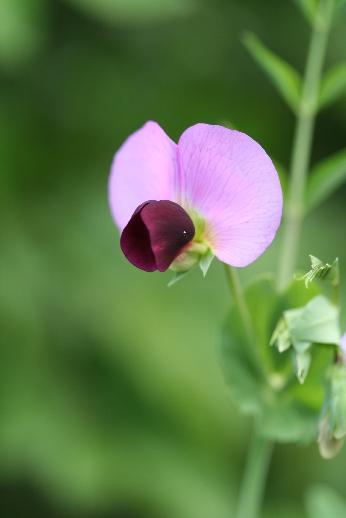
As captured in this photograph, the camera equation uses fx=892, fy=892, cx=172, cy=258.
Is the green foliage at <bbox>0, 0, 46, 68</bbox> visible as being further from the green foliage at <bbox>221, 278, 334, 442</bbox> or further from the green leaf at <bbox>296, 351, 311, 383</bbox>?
the green leaf at <bbox>296, 351, 311, 383</bbox>

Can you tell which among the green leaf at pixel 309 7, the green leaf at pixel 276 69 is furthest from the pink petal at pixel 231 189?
the green leaf at pixel 309 7

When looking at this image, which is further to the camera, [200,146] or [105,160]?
[105,160]

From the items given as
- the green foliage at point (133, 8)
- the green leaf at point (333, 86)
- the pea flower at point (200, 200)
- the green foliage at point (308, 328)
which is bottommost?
the green foliage at point (308, 328)

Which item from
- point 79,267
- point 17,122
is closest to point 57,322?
point 79,267

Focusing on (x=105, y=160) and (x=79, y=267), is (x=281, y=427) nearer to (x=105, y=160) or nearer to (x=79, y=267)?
(x=79, y=267)

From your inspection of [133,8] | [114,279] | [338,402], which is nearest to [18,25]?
[133,8]

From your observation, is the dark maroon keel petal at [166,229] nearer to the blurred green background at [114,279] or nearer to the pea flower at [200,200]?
the pea flower at [200,200]

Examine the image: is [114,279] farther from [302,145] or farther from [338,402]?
[338,402]
